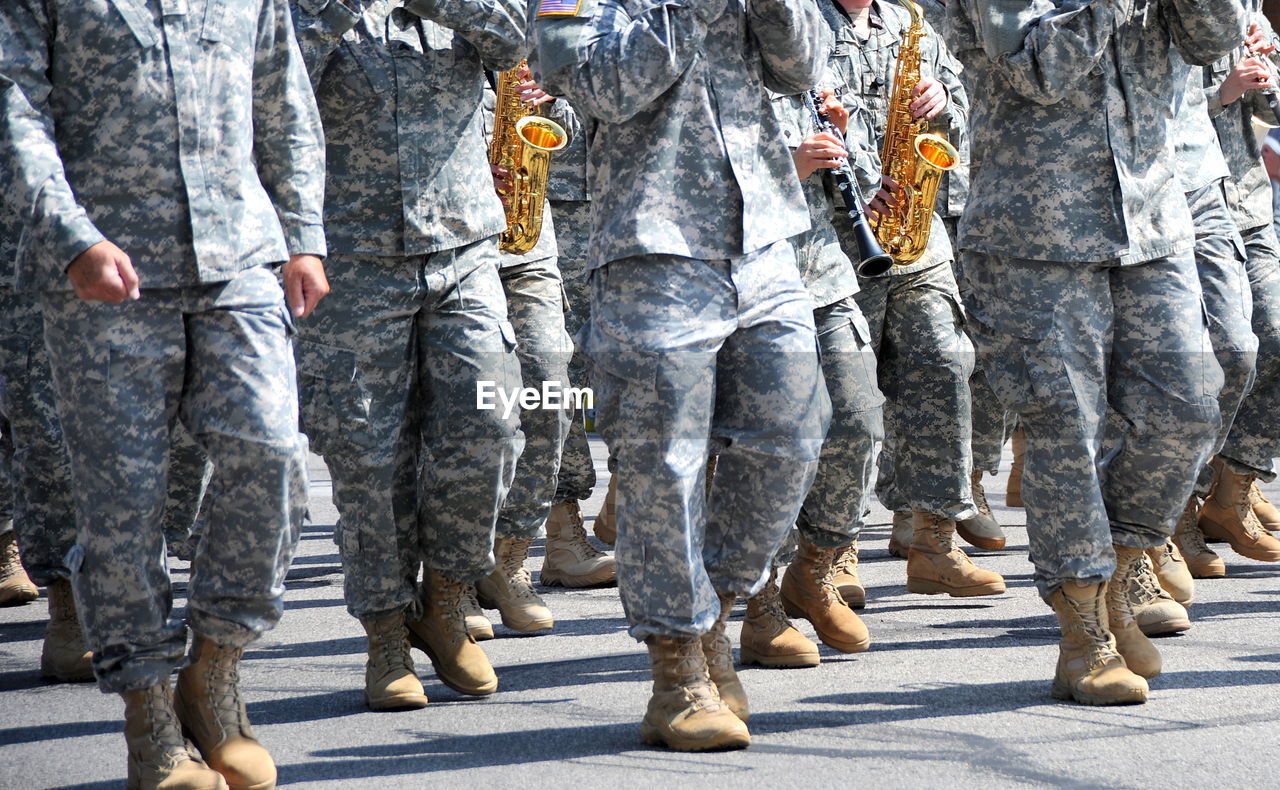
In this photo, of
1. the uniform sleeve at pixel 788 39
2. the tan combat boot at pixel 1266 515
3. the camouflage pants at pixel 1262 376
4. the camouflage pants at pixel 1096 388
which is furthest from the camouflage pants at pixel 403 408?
the tan combat boot at pixel 1266 515

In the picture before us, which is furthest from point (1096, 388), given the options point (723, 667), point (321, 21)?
point (321, 21)

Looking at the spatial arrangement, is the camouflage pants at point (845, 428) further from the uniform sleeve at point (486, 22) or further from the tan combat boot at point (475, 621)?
the uniform sleeve at point (486, 22)

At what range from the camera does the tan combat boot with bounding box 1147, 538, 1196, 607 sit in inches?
225

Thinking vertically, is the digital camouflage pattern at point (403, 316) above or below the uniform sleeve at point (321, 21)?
below

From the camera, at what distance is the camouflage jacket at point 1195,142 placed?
5082 millimetres

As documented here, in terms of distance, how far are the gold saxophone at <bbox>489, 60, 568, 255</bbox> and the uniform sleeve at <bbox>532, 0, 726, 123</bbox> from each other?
5.33ft

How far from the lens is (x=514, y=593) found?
568cm

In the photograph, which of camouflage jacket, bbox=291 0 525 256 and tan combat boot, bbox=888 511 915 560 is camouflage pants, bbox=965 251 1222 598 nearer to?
camouflage jacket, bbox=291 0 525 256

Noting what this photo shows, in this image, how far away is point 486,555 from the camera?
15.4 feet

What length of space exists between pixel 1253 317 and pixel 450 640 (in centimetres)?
350

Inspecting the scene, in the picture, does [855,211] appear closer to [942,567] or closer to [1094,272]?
[1094,272]

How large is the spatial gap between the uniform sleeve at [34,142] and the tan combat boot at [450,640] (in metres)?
1.58

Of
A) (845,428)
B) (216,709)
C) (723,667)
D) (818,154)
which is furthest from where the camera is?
(845,428)

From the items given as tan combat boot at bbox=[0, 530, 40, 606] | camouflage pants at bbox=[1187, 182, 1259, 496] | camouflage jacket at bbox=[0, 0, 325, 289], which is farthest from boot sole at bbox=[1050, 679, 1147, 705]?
tan combat boot at bbox=[0, 530, 40, 606]
